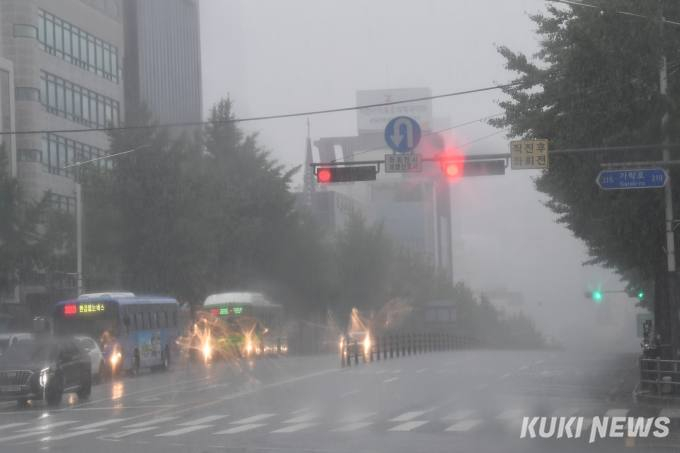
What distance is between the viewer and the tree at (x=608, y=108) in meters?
28.7

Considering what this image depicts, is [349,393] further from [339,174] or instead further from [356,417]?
[356,417]

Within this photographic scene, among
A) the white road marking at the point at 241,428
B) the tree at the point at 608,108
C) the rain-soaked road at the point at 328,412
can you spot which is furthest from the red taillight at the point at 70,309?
the white road marking at the point at 241,428

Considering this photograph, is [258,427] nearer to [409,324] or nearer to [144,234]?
[144,234]

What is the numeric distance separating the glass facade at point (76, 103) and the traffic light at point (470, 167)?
143ft

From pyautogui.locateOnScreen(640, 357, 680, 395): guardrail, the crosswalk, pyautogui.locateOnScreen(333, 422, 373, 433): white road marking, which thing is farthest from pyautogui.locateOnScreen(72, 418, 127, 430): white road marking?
pyautogui.locateOnScreen(640, 357, 680, 395): guardrail

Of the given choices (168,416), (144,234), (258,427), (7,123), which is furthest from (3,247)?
(258,427)

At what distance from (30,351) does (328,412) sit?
9286 mm

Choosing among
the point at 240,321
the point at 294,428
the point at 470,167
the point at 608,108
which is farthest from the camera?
the point at 240,321

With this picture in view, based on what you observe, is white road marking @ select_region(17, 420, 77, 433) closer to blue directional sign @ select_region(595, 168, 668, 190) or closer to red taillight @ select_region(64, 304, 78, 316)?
blue directional sign @ select_region(595, 168, 668, 190)

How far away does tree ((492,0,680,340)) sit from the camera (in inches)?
1131

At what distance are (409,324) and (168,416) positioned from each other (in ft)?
286

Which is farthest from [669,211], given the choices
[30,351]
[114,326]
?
[114,326]

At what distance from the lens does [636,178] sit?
27766 millimetres

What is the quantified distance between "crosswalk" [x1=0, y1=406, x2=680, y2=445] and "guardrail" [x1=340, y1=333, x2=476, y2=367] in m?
23.7
